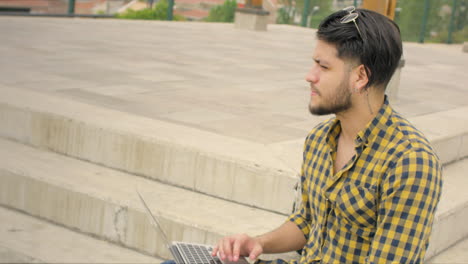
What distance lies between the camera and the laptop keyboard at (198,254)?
2316 millimetres

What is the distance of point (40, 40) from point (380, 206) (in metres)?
7.63

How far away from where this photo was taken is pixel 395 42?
2.10 metres

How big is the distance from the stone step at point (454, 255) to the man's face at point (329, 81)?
1.74 m

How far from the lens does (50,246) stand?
3.97 m

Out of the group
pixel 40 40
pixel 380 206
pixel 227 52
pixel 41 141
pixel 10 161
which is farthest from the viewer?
pixel 227 52

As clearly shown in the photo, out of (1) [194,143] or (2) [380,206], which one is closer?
(2) [380,206]

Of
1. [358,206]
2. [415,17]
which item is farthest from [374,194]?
[415,17]

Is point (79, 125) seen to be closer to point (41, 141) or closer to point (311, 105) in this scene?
point (41, 141)

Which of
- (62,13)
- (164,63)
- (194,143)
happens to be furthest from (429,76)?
(62,13)

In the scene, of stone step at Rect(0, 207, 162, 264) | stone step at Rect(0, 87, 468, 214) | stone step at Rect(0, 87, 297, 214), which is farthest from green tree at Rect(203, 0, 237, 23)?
stone step at Rect(0, 207, 162, 264)

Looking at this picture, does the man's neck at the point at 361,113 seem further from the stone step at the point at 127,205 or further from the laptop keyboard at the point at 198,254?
the stone step at the point at 127,205

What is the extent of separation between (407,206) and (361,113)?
37cm

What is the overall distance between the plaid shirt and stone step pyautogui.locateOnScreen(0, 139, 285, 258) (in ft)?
4.12

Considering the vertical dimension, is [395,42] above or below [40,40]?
above
